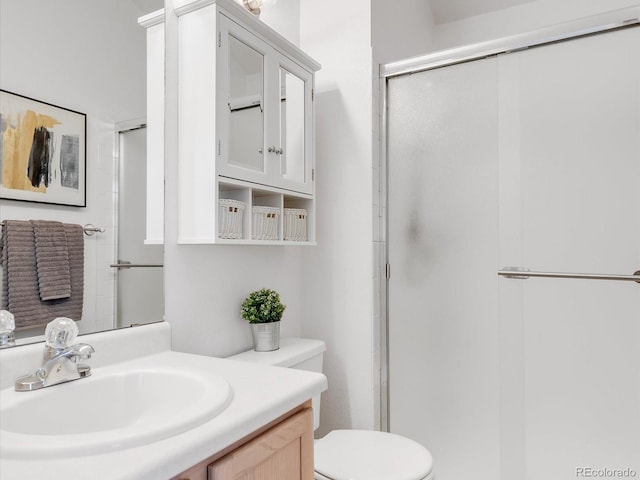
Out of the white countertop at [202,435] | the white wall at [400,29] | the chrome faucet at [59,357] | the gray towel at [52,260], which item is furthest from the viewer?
the white wall at [400,29]

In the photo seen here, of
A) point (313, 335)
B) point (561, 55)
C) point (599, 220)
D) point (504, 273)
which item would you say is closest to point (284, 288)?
point (313, 335)

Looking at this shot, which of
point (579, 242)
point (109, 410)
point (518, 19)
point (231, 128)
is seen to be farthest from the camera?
point (518, 19)

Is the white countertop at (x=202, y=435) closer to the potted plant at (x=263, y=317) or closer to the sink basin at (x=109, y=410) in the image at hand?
the sink basin at (x=109, y=410)

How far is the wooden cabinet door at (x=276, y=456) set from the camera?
75cm

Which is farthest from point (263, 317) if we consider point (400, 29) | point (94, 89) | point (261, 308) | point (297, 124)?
point (400, 29)

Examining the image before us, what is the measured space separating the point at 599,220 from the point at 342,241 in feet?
3.09

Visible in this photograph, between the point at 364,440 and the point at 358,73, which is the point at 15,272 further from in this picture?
the point at 358,73

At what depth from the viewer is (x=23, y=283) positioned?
973mm

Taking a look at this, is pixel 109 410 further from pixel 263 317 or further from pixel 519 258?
pixel 519 258

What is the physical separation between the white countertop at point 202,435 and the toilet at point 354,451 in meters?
0.43

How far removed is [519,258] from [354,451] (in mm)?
928

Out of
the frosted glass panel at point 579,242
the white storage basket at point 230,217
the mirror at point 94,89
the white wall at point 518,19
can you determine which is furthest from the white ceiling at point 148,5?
the white wall at point 518,19

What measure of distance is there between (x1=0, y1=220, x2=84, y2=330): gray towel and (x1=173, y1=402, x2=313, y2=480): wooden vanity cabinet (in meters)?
0.55

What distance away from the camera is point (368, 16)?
182cm
